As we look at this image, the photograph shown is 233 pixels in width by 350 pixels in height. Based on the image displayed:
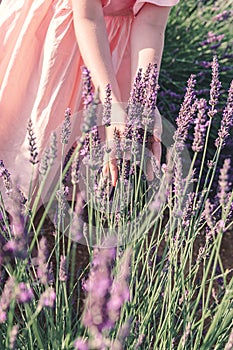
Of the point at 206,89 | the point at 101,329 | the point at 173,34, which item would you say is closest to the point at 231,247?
the point at 206,89

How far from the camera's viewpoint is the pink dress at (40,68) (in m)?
1.62

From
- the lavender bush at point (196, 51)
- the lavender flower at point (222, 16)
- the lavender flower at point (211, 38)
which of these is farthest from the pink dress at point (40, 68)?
the lavender flower at point (222, 16)

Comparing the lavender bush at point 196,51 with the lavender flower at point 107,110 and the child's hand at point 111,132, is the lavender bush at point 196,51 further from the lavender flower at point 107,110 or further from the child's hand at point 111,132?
the lavender flower at point 107,110

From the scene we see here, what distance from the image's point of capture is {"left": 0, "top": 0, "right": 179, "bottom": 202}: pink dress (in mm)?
1625

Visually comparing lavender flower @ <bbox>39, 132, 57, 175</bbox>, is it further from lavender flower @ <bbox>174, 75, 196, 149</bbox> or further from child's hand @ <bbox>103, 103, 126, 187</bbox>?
child's hand @ <bbox>103, 103, 126, 187</bbox>

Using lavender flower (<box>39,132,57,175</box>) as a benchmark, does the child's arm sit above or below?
above

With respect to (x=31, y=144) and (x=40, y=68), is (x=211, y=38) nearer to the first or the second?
(x=40, y=68)

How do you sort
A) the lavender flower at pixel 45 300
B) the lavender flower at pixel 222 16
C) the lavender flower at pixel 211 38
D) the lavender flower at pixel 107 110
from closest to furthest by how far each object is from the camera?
the lavender flower at pixel 45 300 → the lavender flower at pixel 107 110 → the lavender flower at pixel 211 38 → the lavender flower at pixel 222 16

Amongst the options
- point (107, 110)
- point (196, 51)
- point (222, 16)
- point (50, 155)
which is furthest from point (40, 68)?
A: point (222, 16)

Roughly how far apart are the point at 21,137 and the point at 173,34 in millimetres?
1870

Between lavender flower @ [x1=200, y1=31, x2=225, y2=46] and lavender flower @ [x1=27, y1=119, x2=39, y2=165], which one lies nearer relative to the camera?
lavender flower @ [x1=27, y1=119, x2=39, y2=165]

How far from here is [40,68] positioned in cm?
168

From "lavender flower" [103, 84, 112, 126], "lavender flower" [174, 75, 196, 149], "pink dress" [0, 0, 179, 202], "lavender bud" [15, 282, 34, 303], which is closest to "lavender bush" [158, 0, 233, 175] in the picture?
"pink dress" [0, 0, 179, 202]

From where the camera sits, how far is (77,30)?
146 centimetres
